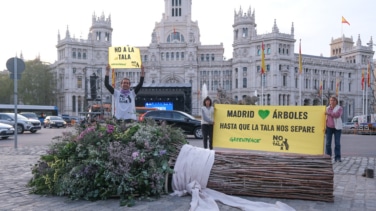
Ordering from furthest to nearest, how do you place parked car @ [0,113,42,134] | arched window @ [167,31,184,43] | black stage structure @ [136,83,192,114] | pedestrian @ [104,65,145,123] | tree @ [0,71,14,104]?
arched window @ [167,31,184,43] < tree @ [0,71,14,104] < black stage structure @ [136,83,192,114] < parked car @ [0,113,42,134] < pedestrian @ [104,65,145,123]

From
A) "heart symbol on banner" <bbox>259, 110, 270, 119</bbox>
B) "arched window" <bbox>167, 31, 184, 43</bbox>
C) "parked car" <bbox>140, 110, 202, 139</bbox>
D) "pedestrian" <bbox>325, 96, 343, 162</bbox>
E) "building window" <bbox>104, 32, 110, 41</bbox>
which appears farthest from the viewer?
"arched window" <bbox>167, 31, 184, 43</bbox>

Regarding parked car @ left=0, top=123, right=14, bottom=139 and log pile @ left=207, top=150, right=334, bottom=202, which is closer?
log pile @ left=207, top=150, right=334, bottom=202

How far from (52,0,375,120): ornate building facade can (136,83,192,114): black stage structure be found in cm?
4259

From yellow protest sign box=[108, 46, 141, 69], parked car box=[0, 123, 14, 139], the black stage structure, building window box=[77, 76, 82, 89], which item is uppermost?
building window box=[77, 76, 82, 89]

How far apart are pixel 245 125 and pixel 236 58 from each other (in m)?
84.6

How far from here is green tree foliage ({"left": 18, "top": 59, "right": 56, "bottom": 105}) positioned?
84.1 meters

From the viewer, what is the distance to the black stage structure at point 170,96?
3981 centimetres

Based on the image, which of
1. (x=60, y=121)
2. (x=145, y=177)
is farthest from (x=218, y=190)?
(x=60, y=121)

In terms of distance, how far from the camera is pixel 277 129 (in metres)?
7.09

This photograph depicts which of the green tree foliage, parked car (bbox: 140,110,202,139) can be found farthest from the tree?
parked car (bbox: 140,110,202,139)

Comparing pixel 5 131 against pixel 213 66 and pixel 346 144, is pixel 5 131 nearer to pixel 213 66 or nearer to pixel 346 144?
pixel 346 144

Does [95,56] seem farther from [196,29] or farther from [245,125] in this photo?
Answer: [245,125]

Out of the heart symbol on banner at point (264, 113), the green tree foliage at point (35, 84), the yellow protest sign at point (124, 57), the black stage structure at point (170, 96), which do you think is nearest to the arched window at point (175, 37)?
the green tree foliage at point (35, 84)

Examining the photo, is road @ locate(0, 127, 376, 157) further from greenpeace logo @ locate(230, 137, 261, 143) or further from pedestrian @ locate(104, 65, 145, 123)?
greenpeace logo @ locate(230, 137, 261, 143)
